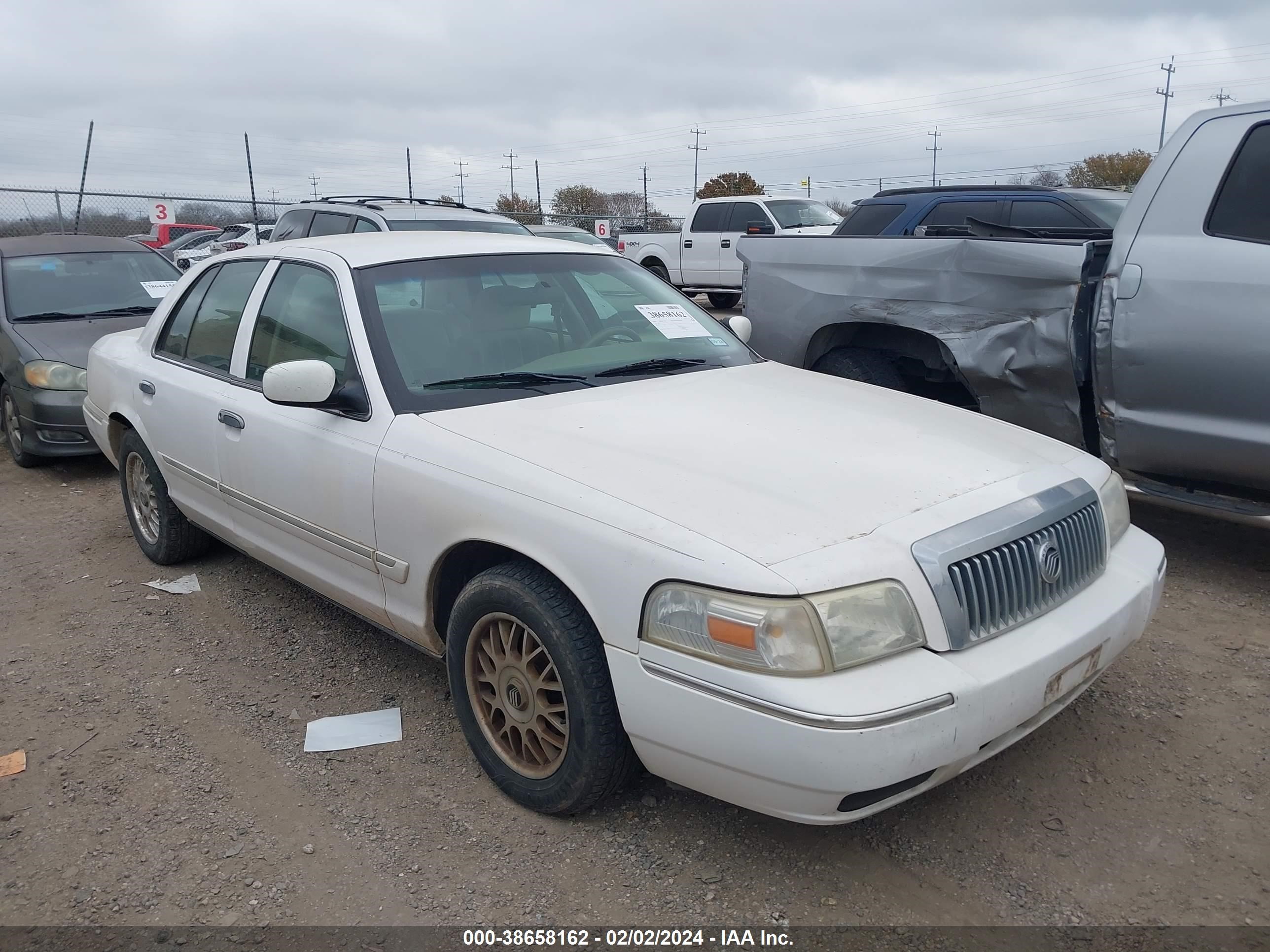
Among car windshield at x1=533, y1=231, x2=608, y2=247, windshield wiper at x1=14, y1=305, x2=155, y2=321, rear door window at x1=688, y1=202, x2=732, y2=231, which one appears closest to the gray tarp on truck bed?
windshield wiper at x1=14, y1=305, x2=155, y2=321

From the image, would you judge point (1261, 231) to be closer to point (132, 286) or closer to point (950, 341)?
point (950, 341)

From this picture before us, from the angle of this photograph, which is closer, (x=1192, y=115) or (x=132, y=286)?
(x=1192, y=115)

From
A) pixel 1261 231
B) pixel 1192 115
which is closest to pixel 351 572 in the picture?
pixel 1261 231

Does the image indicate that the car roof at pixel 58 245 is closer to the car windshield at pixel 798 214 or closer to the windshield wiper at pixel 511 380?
the windshield wiper at pixel 511 380

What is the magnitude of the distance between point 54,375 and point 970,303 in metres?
5.81

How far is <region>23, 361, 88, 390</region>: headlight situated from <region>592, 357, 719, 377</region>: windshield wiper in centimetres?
479

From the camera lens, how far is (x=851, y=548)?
2350mm

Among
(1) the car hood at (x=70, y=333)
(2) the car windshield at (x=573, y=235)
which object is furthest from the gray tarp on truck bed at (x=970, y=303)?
(2) the car windshield at (x=573, y=235)

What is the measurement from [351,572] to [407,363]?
0.73 m

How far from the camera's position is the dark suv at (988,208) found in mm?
7719

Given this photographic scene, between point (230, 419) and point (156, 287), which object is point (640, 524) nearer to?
point (230, 419)

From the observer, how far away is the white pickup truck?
49.4ft

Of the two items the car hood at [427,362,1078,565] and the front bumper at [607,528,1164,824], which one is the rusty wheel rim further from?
the car hood at [427,362,1078,565]

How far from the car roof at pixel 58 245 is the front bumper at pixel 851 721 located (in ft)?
23.7
